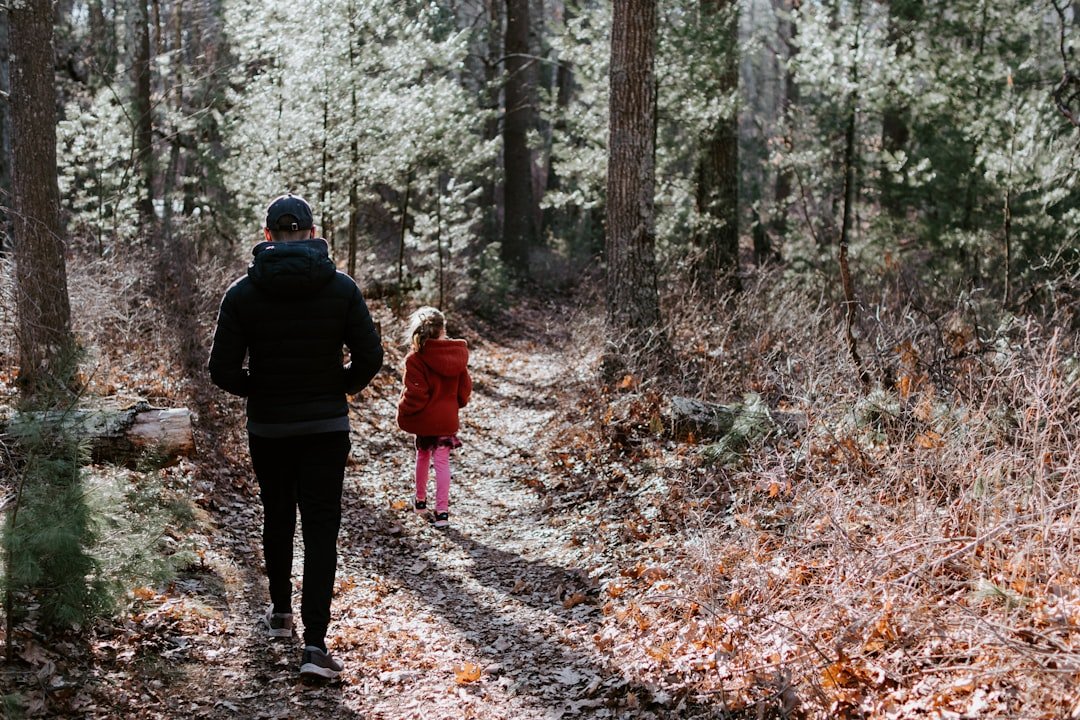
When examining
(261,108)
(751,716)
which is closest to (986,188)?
(261,108)

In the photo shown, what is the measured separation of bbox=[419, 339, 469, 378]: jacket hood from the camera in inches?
279

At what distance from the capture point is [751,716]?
382 centimetres

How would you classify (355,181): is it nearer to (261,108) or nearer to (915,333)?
(261,108)

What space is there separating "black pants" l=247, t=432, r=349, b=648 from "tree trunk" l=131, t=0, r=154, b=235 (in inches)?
439

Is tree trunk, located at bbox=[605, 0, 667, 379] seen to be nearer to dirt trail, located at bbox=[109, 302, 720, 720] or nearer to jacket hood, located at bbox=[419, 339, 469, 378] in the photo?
dirt trail, located at bbox=[109, 302, 720, 720]

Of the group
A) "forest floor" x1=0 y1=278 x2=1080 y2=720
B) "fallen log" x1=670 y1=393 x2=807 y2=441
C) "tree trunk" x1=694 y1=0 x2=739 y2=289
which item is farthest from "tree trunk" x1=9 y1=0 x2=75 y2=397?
"tree trunk" x1=694 y1=0 x2=739 y2=289

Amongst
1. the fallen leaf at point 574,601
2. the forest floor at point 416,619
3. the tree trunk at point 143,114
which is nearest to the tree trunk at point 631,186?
the forest floor at point 416,619

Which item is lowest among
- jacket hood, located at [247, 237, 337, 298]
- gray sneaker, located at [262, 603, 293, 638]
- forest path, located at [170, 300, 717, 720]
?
forest path, located at [170, 300, 717, 720]

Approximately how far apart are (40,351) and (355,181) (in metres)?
5.91

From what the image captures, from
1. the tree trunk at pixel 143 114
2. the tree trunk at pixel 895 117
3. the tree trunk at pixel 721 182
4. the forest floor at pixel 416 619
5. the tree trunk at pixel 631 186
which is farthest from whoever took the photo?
the tree trunk at pixel 143 114

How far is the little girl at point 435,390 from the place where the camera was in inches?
279

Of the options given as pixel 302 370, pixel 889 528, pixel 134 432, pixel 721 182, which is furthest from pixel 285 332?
pixel 721 182

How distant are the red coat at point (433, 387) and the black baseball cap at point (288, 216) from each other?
2.69 metres

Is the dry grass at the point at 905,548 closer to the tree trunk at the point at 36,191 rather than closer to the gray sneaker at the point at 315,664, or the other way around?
the gray sneaker at the point at 315,664
